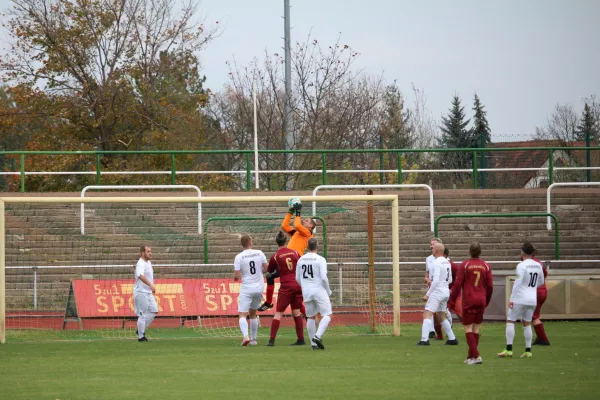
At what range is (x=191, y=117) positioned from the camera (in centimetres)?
3722

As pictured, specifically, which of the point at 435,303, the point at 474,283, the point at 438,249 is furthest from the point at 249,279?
the point at 474,283

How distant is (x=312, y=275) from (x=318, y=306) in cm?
57

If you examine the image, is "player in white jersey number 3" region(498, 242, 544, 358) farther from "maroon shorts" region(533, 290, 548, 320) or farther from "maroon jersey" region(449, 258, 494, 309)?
"maroon jersey" region(449, 258, 494, 309)

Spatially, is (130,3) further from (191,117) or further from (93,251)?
(93,251)

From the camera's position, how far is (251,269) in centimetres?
1585

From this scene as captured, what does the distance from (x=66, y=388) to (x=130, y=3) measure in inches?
1087

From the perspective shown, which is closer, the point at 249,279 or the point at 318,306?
the point at 318,306

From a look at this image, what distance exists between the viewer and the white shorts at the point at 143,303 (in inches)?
680

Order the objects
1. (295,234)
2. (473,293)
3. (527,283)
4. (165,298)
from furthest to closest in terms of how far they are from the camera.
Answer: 1. (165,298)
2. (295,234)
3. (527,283)
4. (473,293)

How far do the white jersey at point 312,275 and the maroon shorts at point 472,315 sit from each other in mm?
3064

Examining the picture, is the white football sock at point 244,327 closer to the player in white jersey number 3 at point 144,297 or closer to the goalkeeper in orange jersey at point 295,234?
the goalkeeper in orange jersey at point 295,234

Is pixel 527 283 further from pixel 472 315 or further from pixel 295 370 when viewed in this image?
pixel 295 370

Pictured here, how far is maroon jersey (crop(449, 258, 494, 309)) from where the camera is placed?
12711 millimetres

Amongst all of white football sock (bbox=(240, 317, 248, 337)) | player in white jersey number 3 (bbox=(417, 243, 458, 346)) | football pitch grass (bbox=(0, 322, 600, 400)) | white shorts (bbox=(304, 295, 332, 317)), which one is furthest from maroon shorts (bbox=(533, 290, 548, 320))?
white football sock (bbox=(240, 317, 248, 337))
